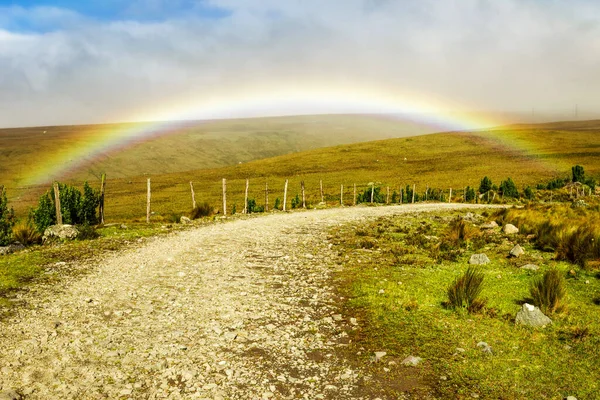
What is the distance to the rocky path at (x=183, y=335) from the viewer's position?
5770 mm

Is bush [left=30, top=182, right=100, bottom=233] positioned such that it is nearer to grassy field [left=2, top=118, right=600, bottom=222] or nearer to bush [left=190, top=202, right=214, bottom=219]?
bush [left=190, top=202, right=214, bottom=219]

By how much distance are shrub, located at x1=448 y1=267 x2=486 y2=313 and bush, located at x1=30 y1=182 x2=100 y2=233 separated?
18188 mm

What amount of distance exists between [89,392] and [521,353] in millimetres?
6354

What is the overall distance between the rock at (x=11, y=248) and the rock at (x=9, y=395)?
11.8m

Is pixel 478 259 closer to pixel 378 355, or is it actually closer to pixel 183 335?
pixel 378 355

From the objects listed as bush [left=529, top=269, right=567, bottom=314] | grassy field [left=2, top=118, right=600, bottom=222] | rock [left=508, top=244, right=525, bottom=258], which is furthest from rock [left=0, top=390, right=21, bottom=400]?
grassy field [left=2, top=118, right=600, bottom=222]

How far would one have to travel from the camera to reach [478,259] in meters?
13.0

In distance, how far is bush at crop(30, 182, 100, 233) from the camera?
2281cm

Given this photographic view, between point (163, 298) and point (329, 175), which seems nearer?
point (163, 298)

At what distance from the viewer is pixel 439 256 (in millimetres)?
13711

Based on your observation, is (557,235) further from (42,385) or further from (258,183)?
(258,183)

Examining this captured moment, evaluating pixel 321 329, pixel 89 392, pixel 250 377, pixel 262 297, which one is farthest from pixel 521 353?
pixel 89 392

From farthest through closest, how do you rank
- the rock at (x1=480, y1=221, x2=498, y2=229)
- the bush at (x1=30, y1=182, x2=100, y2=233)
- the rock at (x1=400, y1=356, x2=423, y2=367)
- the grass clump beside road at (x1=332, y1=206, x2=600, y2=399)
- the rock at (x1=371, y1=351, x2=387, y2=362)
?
the bush at (x1=30, y1=182, x2=100, y2=233) < the rock at (x1=480, y1=221, x2=498, y2=229) < the rock at (x1=371, y1=351, x2=387, y2=362) < the rock at (x1=400, y1=356, x2=423, y2=367) < the grass clump beside road at (x1=332, y1=206, x2=600, y2=399)

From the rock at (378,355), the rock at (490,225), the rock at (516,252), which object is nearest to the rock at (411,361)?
the rock at (378,355)
